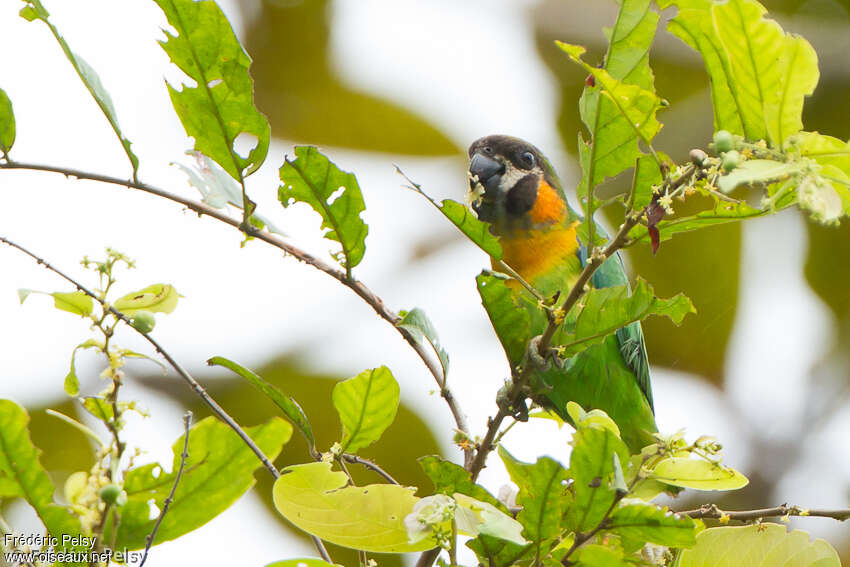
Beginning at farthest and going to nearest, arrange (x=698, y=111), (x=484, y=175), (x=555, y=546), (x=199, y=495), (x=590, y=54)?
(x=590, y=54) < (x=698, y=111) < (x=484, y=175) < (x=199, y=495) < (x=555, y=546)

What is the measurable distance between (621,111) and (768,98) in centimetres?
14

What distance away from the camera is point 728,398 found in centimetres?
372

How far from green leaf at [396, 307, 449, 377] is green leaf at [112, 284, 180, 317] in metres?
0.29

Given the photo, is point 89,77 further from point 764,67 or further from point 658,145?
point 658,145

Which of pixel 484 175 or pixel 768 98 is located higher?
pixel 768 98

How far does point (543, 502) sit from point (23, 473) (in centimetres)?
61

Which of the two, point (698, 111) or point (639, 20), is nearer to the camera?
point (639, 20)

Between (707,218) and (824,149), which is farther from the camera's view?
(707,218)

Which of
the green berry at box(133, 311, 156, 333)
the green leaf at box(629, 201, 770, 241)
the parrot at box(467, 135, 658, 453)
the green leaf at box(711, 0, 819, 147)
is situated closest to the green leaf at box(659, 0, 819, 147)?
the green leaf at box(711, 0, 819, 147)

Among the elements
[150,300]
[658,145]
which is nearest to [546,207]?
[150,300]

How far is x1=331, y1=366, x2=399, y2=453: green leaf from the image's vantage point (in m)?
1.10

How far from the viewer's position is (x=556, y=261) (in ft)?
7.03

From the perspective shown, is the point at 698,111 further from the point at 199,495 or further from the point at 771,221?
the point at 199,495

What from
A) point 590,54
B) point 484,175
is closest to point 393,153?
point 590,54
